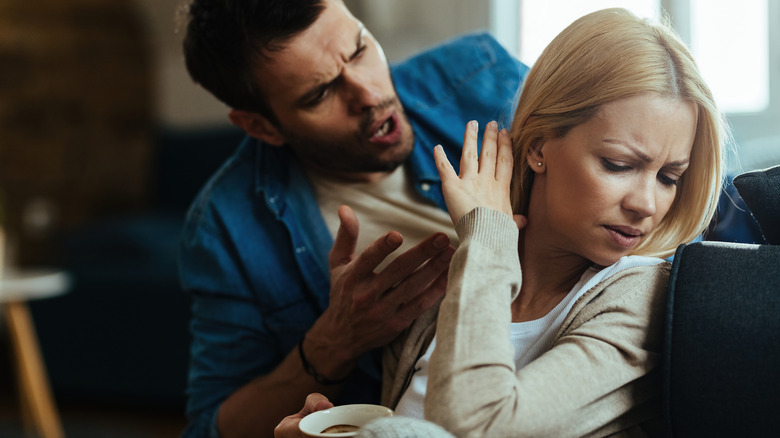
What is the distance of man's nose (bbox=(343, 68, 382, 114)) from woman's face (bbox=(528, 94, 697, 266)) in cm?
46

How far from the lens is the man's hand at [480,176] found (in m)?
0.98

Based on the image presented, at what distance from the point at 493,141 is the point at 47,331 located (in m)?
2.74

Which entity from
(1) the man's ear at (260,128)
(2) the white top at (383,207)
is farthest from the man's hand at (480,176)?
(1) the man's ear at (260,128)

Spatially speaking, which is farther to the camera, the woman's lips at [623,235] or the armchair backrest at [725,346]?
the woman's lips at [623,235]

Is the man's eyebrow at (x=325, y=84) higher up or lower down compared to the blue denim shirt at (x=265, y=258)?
higher up

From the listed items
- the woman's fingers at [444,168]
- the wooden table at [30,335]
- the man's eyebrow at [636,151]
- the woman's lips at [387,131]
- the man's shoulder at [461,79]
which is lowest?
the wooden table at [30,335]

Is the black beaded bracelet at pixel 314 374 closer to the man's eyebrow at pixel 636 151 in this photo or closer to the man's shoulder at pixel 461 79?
the man's shoulder at pixel 461 79

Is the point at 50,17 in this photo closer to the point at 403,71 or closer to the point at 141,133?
the point at 141,133

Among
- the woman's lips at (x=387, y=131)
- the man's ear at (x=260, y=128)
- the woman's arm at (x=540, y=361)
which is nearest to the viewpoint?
the woman's arm at (x=540, y=361)

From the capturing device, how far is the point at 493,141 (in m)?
1.04

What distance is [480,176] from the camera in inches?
39.5

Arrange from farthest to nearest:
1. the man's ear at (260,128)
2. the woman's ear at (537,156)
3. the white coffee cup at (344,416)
→ the man's ear at (260,128) < the woman's ear at (537,156) < the white coffee cup at (344,416)

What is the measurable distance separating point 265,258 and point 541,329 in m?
0.63

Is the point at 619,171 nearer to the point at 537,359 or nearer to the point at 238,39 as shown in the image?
the point at 537,359
